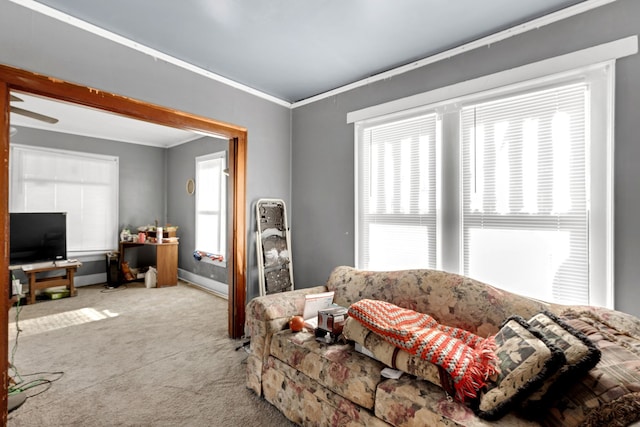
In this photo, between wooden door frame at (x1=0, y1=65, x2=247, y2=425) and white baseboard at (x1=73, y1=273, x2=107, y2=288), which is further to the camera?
white baseboard at (x1=73, y1=273, x2=107, y2=288)

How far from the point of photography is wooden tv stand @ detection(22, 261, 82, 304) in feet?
14.5

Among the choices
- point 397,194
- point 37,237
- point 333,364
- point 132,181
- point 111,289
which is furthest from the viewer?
point 132,181

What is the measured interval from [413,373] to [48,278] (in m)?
5.91

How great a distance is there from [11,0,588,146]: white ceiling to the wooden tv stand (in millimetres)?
3957

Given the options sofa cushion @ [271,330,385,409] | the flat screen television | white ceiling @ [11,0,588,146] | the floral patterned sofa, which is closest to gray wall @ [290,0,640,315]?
white ceiling @ [11,0,588,146]

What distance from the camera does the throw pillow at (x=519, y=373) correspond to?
47.8 inches

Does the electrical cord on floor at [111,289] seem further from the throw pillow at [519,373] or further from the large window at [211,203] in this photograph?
the throw pillow at [519,373]

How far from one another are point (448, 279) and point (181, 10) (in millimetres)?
2610

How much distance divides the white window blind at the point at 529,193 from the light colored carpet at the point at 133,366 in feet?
6.30

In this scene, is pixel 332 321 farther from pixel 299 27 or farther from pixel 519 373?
pixel 299 27

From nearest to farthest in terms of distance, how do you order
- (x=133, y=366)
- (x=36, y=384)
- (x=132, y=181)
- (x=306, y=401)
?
(x=306, y=401), (x=36, y=384), (x=133, y=366), (x=132, y=181)

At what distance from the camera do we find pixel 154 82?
8.50 feet

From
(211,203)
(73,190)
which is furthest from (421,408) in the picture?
(73,190)

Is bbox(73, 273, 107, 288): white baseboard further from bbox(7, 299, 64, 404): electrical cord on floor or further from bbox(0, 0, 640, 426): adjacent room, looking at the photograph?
bbox(7, 299, 64, 404): electrical cord on floor
